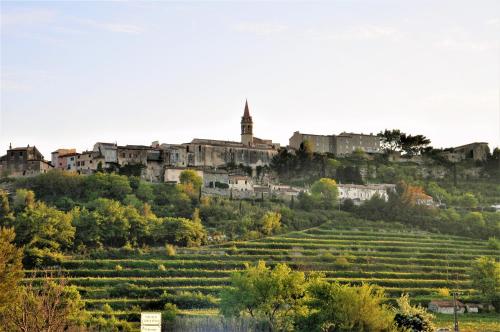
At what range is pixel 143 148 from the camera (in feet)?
253

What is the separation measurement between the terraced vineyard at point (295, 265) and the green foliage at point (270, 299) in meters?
3.66

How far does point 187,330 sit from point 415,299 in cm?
1478

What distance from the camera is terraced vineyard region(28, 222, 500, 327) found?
48625mm

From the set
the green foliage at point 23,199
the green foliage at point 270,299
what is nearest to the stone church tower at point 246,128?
the green foliage at point 23,199

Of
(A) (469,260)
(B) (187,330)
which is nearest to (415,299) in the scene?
(A) (469,260)

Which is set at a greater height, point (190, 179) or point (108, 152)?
point (108, 152)

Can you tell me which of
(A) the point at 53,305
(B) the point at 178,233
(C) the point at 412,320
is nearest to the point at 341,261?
(B) the point at 178,233

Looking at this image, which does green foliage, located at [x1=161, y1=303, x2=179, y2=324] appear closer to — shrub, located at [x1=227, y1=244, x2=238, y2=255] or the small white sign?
shrub, located at [x1=227, y1=244, x2=238, y2=255]

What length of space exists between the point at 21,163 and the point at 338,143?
32644 millimetres

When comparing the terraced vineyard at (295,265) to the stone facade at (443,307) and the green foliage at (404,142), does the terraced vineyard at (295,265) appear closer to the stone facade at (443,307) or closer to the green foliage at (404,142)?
the stone facade at (443,307)

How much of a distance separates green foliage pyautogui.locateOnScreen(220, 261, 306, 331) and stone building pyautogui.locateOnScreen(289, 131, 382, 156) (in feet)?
151

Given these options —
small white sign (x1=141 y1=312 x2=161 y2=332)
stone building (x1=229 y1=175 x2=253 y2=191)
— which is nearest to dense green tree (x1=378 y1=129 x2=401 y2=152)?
A: stone building (x1=229 y1=175 x2=253 y2=191)

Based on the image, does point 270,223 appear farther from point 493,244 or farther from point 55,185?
point 55,185

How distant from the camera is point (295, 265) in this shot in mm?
56156
